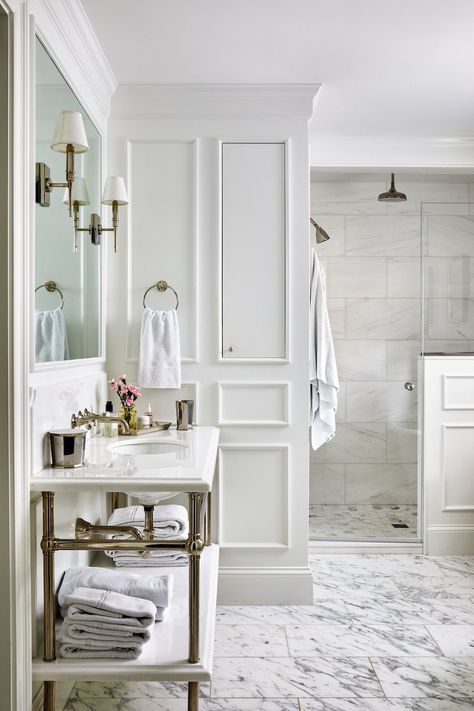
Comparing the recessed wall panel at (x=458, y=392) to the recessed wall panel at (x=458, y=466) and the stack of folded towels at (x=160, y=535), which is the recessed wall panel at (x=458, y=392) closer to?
the recessed wall panel at (x=458, y=466)

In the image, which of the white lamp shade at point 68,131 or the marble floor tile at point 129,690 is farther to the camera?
the marble floor tile at point 129,690

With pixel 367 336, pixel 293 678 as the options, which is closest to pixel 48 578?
pixel 293 678

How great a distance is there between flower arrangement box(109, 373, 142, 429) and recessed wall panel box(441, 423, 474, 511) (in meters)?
1.99

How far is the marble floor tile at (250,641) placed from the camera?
273cm

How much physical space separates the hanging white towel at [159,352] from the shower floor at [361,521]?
61.7 inches

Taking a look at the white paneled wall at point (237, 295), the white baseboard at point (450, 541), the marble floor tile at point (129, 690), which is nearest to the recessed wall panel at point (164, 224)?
the white paneled wall at point (237, 295)

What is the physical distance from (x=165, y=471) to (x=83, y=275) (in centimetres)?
104

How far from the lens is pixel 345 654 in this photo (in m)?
2.71

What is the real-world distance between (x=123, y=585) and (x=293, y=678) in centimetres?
79

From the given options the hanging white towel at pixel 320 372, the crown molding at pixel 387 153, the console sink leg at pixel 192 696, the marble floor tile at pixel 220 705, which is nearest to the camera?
the console sink leg at pixel 192 696

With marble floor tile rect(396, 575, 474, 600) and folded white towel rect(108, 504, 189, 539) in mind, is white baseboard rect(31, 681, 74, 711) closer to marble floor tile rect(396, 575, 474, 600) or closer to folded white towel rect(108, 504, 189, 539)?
folded white towel rect(108, 504, 189, 539)

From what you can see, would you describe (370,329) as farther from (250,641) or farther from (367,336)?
(250,641)

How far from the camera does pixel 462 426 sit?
400cm

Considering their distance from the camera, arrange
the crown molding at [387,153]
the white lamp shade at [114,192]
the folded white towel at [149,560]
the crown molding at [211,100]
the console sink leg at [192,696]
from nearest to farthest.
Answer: the console sink leg at [192,696]
the folded white towel at [149,560]
the white lamp shade at [114,192]
the crown molding at [211,100]
the crown molding at [387,153]
